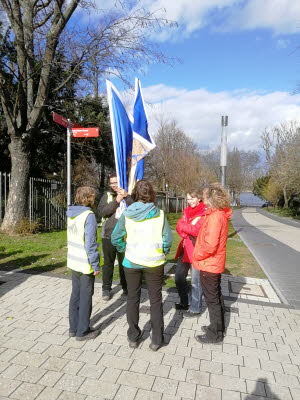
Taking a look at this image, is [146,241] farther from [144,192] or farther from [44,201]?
[44,201]

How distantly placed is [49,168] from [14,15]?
29.6 feet

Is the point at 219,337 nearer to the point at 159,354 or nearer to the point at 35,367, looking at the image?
the point at 159,354

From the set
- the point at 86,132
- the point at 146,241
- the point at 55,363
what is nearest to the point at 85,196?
the point at 146,241

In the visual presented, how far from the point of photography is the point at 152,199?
347cm

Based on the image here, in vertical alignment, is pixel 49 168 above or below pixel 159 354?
above

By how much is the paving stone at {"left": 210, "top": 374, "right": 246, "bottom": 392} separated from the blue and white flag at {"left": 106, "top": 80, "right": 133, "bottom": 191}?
7.87 feet

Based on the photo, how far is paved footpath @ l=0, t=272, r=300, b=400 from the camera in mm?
2834

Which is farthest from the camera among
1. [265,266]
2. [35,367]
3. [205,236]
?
[265,266]

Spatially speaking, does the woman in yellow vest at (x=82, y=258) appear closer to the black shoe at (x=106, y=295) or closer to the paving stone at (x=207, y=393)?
the black shoe at (x=106, y=295)

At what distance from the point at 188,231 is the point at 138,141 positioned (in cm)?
137

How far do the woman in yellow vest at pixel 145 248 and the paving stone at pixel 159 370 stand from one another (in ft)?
0.94

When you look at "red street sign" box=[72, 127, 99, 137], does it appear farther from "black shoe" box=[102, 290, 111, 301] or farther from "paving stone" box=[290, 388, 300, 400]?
"paving stone" box=[290, 388, 300, 400]

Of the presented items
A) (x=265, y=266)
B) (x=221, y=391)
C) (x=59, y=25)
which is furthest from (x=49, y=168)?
(x=221, y=391)

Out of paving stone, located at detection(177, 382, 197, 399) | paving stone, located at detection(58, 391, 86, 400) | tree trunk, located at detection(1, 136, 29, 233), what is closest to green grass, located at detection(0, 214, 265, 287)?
tree trunk, located at detection(1, 136, 29, 233)
